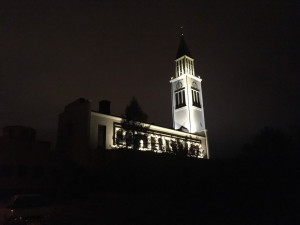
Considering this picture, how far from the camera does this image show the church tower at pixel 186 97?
210ft

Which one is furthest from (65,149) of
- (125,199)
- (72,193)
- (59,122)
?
(125,199)

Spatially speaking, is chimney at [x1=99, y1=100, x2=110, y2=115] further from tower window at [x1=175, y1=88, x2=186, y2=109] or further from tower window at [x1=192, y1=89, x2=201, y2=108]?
tower window at [x1=192, y1=89, x2=201, y2=108]

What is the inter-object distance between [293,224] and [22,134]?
4039cm

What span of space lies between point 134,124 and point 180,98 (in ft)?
127

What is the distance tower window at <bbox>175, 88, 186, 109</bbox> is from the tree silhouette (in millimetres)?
34584

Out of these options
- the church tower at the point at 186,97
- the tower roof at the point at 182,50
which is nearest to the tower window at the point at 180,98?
the church tower at the point at 186,97

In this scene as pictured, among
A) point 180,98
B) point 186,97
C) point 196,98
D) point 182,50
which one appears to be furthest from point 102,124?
point 182,50

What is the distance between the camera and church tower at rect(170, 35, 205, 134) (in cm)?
6388

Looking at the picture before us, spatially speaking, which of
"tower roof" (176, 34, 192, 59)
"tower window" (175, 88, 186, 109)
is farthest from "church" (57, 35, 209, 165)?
"tower roof" (176, 34, 192, 59)

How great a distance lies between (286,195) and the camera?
1433 centimetres

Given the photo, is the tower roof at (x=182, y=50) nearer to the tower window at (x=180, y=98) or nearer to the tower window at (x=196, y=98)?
the tower window at (x=180, y=98)

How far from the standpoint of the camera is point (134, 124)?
31844 mm

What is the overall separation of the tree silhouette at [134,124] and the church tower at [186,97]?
29719mm

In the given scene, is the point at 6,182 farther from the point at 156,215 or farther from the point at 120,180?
the point at 156,215
